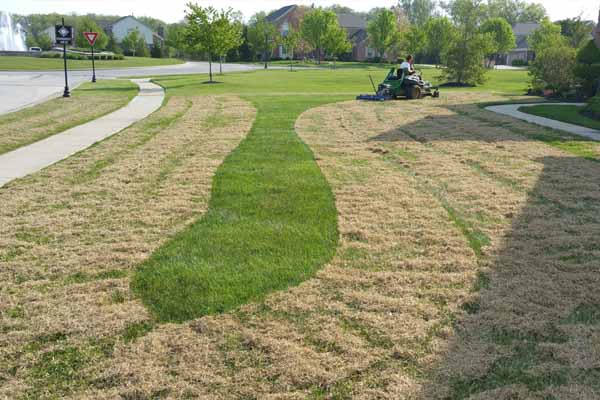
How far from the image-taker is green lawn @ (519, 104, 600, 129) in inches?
587

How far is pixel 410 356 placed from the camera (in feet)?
11.5

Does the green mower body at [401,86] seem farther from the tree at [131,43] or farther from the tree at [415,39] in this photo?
the tree at [131,43]

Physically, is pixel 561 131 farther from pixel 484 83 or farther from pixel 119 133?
pixel 484 83

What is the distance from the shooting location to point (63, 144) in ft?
36.6

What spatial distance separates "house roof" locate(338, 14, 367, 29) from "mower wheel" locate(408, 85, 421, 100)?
246ft

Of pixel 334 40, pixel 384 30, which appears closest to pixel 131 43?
pixel 334 40

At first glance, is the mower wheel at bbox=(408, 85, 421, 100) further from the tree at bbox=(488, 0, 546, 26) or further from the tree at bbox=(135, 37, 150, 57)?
the tree at bbox=(488, 0, 546, 26)

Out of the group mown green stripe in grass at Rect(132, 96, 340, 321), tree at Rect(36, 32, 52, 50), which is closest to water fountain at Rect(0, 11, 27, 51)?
tree at Rect(36, 32, 52, 50)

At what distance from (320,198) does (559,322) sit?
147 inches

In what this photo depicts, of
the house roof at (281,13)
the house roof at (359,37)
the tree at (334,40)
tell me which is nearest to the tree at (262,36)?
the tree at (334,40)

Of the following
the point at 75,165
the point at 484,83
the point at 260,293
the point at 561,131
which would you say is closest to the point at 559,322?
the point at 260,293

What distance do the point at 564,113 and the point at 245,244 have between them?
1484 centimetres

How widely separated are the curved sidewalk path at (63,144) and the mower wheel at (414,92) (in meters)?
9.47

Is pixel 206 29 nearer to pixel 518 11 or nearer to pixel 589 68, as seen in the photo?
pixel 589 68
